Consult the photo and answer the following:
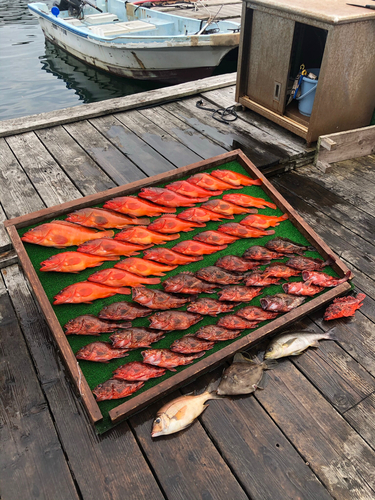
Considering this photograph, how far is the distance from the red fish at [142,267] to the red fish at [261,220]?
79 cm

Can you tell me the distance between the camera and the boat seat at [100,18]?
11.7m

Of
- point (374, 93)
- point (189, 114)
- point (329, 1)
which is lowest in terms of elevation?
point (189, 114)

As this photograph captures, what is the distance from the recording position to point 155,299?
7.95ft

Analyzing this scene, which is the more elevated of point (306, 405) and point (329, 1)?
point (329, 1)

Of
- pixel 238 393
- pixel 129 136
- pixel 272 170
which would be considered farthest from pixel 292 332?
pixel 129 136

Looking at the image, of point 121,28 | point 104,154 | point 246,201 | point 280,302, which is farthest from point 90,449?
point 121,28

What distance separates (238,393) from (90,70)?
11.4 metres

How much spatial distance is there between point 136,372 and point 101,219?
1.27m

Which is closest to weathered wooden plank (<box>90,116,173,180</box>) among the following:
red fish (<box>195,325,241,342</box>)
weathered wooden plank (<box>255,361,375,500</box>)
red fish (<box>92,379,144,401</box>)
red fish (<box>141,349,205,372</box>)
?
red fish (<box>195,325,241,342</box>)

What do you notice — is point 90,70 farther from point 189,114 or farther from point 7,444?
point 7,444

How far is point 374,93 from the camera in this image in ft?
13.6

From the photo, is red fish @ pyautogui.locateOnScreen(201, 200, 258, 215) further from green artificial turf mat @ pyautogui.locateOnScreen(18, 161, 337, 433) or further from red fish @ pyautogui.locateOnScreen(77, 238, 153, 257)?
red fish @ pyautogui.locateOnScreen(77, 238, 153, 257)

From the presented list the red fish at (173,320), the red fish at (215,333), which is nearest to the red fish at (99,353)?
the red fish at (173,320)

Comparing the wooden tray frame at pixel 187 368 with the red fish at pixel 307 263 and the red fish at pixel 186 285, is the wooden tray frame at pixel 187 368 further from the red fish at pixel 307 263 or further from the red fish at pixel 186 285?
the red fish at pixel 186 285
